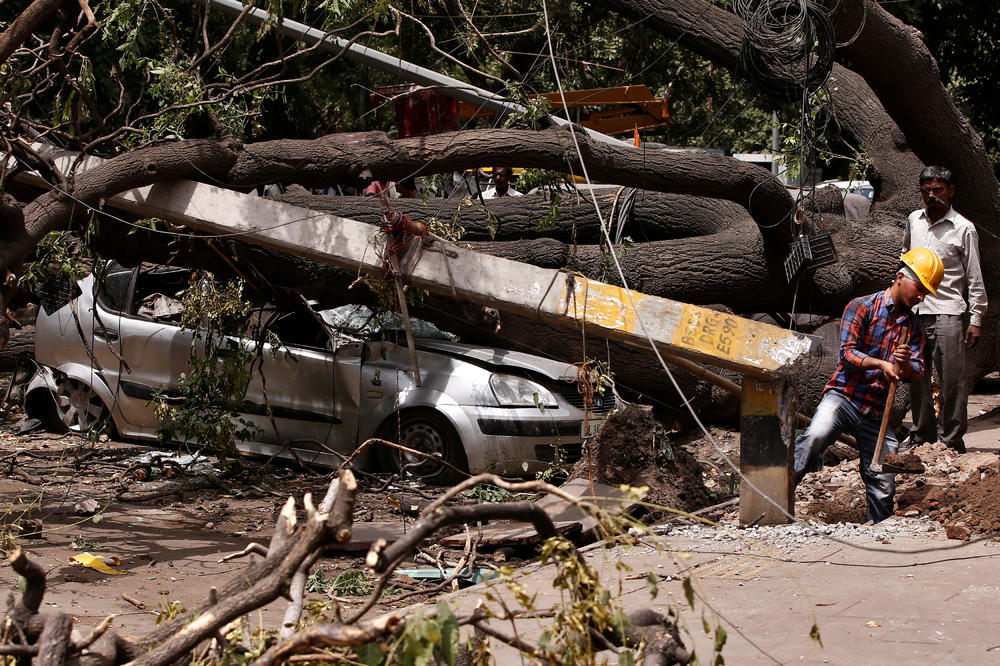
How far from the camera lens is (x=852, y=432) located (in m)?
6.45

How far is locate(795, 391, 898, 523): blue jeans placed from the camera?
6309mm

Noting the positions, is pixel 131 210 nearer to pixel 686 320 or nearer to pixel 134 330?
pixel 134 330

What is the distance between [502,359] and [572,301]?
2.27m

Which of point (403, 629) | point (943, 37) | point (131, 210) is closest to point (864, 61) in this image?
point (131, 210)

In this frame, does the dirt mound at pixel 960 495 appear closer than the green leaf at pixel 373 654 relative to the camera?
No

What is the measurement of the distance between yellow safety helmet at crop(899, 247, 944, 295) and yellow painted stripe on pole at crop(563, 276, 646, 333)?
1.69m

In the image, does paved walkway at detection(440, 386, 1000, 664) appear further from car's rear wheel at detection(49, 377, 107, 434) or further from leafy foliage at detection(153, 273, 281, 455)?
car's rear wheel at detection(49, 377, 107, 434)

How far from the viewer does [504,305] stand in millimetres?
6598

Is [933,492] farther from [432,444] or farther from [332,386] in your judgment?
[332,386]

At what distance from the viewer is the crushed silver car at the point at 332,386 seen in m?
8.12

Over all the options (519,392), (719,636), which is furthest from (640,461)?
(719,636)

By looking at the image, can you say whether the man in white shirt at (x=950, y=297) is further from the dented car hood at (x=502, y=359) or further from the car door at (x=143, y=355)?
the car door at (x=143, y=355)

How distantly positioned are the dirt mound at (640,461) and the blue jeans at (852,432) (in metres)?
1.15

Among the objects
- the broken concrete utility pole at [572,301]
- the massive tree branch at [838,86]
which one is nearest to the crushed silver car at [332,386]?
the broken concrete utility pole at [572,301]
